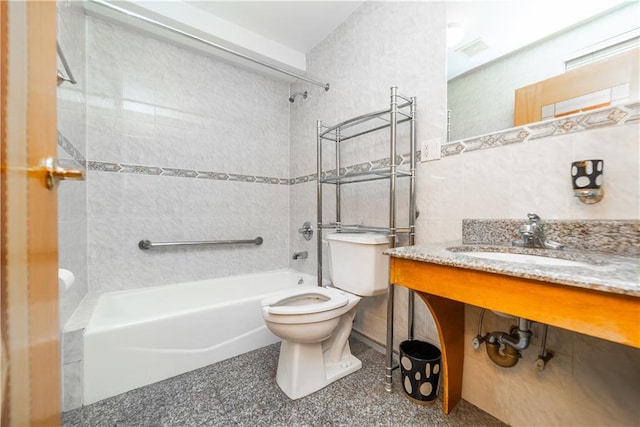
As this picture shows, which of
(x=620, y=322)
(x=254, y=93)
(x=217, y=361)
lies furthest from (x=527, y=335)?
(x=254, y=93)

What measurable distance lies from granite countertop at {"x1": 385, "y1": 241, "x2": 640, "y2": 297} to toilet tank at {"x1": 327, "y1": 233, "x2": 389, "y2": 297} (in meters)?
0.39

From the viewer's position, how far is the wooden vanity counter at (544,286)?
0.49 meters

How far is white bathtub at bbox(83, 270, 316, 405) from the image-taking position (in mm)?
1188

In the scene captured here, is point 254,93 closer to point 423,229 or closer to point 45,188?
point 423,229

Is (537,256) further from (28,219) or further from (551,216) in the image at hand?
(28,219)

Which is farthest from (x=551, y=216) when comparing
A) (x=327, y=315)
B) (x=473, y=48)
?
(x=327, y=315)

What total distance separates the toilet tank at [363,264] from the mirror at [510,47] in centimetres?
66

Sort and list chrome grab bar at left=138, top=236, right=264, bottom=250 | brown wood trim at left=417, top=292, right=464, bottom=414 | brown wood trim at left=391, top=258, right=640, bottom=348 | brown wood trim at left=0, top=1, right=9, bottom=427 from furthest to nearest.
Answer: chrome grab bar at left=138, top=236, right=264, bottom=250 < brown wood trim at left=417, top=292, right=464, bottom=414 < brown wood trim at left=391, top=258, right=640, bottom=348 < brown wood trim at left=0, top=1, right=9, bottom=427

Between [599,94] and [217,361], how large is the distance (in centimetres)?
209

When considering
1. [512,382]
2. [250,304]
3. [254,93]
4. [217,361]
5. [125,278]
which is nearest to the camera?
[512,382]


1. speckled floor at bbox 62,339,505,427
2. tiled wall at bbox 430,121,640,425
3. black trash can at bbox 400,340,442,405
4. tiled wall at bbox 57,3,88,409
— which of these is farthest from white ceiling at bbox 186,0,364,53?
speckled floor at bbox 62,339,505,427

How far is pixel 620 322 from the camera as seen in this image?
496 mm

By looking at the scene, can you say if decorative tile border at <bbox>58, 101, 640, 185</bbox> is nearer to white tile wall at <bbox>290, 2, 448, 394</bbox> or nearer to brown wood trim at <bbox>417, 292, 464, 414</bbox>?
white tile wall at <bbox>290, 2, 448, 394</bbox>

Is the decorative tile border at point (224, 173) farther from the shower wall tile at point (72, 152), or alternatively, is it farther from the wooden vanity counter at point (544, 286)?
the wooden vanity counter at point (544, 286)
